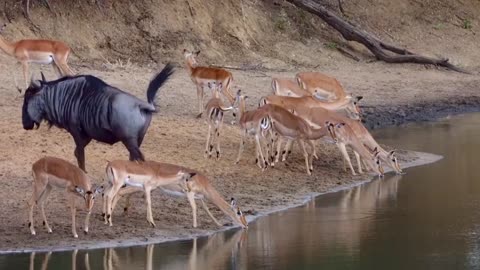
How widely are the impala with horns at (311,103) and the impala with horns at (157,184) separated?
409 cm

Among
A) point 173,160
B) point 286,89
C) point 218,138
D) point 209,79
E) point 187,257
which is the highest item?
point 209,79

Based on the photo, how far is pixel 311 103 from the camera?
1619 centimetres

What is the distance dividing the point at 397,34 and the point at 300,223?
14.0m

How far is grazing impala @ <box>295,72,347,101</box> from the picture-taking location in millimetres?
17750

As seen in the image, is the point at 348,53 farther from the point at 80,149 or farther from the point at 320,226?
the point at 320,226

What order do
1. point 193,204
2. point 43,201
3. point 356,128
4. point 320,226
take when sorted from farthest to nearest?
point 356,128 < point 320,226 < point 193,204 < point 43,201

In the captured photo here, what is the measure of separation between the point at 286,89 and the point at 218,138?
2.84 m

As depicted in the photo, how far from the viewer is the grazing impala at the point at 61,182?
1084 cm

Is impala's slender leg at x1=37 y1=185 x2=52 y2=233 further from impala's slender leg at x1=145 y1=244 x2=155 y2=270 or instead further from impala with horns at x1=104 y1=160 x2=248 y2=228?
impala's slender leg at x1=145 y1=244 x2=155 y2=270

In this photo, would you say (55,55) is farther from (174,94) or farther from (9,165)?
(9,165)

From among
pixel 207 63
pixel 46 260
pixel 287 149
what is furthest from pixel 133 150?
pixel 207 63

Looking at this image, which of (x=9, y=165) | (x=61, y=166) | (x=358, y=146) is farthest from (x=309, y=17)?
(x=61, y=166)

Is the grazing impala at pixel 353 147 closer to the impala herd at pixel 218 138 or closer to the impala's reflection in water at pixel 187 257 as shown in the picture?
the impala herd at pixel 218 138

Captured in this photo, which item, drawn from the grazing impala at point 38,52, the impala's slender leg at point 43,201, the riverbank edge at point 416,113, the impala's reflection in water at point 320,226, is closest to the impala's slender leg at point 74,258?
the impala's slender leg at point 43,201
